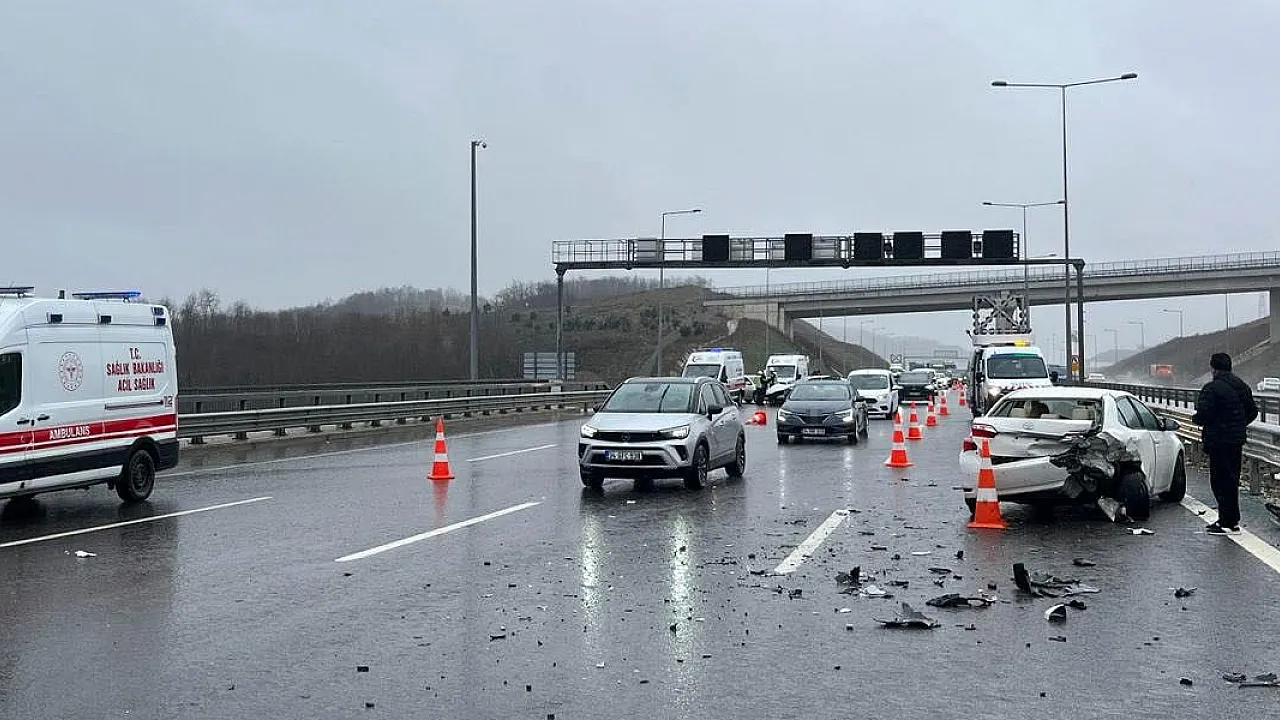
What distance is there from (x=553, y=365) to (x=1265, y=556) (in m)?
44.6

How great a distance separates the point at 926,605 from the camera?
A: 8.57 metres

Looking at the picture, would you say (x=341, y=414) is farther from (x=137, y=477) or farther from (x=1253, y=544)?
(x=1253, y=544)

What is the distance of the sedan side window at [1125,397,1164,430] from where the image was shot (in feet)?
46.5

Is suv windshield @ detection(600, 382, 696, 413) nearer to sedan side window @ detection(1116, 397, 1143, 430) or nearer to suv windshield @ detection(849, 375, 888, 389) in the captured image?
sedan side window @ detection(1116, 397, 1143, 430)

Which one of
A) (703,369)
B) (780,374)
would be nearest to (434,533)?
(703,369)

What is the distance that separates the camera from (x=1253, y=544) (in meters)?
11.2

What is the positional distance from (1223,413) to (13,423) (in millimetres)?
12432

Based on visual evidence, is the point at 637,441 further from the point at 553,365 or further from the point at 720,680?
the point at 553,365

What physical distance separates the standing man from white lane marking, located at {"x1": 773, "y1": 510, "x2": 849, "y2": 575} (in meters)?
3.71

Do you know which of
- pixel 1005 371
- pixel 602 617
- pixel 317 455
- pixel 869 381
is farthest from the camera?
pixel 869 381

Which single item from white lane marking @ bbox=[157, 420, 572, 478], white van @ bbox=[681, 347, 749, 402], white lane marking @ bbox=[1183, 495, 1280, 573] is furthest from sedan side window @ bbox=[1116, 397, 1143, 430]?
white van @ bbox=[681, 347, 749, 402]

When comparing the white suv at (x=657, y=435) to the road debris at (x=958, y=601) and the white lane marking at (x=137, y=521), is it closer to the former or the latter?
the white lane marking at (x=137, y=521)

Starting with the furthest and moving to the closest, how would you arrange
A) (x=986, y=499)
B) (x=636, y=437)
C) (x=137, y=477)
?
(x=636, y=437) → (x=137, y=477) → (x=986, y=499)

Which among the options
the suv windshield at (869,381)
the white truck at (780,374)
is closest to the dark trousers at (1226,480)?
the suv windshield at (869,381)
